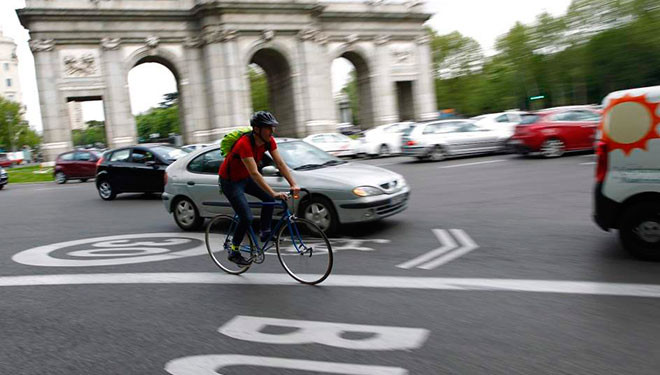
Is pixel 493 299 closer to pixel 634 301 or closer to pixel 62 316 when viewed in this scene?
pixel 634 301

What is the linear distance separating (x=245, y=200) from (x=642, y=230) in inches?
159

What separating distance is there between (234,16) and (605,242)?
37.3 meters

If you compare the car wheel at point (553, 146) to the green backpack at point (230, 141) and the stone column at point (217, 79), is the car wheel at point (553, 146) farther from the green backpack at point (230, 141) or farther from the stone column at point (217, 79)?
the stone column at point (217, 79)

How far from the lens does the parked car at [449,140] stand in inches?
845

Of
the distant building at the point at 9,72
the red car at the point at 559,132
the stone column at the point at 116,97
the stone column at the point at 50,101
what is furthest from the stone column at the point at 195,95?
the distant building at the point at 9,72

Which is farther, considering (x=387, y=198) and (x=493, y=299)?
(x=387, y=198)

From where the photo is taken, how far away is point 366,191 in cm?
810

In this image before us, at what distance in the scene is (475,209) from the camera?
9.87m

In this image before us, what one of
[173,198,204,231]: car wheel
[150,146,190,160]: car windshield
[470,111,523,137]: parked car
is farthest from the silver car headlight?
[470,111,523,137]: parked car

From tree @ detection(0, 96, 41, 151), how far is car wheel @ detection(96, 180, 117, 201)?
84.8 metres

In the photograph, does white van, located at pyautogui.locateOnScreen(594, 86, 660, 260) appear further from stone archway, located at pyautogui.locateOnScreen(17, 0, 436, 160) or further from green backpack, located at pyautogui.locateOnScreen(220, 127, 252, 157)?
stone archway, located at pyautogui.locateOnScreen(17, 0, 436, 160)

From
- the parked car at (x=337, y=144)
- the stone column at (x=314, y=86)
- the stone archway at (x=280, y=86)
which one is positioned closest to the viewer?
the parked car at (x=337, y=144)

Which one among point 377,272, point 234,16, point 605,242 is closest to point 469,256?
point 377,272

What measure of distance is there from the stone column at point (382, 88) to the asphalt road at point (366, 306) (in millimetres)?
38173
